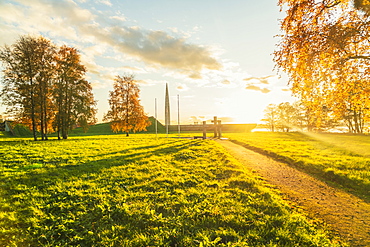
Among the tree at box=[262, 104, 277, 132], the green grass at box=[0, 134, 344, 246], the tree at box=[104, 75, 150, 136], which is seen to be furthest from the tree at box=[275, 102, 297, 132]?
the green grass at box=[0, 134, 344, 246]

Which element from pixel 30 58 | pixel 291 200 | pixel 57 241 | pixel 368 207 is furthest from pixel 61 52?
pixel 368 207

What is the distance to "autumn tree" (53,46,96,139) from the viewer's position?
26234 mm

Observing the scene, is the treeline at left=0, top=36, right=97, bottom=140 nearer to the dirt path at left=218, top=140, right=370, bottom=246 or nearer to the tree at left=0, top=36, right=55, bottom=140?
the tree at left=0, top=36, right=55, bottom=140

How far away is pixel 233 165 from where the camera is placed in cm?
983

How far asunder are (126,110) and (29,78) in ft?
50.0

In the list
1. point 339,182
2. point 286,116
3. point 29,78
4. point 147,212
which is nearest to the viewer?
point 147,212

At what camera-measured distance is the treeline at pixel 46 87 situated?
23.0 m

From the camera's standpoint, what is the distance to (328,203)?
5691mm

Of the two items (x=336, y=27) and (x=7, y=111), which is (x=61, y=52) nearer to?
(x=7, y=111)

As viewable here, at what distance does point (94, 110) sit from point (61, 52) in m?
10.5

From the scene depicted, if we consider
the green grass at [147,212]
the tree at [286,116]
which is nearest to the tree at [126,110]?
the green grass at [147,212]

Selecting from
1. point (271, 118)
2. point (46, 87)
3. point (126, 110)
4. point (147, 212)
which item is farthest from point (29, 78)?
point (271, 118)

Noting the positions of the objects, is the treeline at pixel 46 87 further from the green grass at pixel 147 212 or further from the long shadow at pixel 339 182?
the long shadow at pixel 339 182

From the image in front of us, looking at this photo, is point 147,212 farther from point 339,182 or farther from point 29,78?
point 29,78
